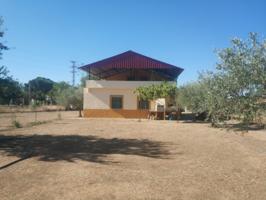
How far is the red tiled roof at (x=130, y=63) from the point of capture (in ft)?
141

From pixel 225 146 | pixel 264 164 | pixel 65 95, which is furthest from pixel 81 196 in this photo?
pixel 65 95

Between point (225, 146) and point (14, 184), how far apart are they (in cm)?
1015

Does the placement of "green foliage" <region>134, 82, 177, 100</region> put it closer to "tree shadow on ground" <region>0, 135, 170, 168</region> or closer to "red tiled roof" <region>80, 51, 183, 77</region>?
"red tiled roof" <region>80, 51, 183, 77</region>

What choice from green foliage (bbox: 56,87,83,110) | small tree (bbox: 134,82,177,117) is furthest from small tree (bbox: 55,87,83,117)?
small tree (bbox: 134,82,177,117)

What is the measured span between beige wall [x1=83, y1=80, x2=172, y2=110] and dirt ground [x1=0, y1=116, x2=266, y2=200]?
24.4 metres

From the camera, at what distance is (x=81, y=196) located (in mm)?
8312

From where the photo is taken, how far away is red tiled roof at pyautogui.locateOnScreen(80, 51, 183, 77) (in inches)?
1690

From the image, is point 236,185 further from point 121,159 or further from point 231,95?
point 121,159

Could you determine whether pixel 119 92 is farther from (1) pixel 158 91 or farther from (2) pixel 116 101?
(1) pixel 158 91

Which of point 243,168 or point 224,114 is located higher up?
point 224,114

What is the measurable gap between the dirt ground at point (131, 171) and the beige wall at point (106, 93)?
2439 cm

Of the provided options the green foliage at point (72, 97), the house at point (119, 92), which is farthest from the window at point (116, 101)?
the green foliage at point (72, 97)

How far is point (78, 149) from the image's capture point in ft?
51.6

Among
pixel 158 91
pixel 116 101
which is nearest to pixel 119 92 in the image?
pixel 116 101
